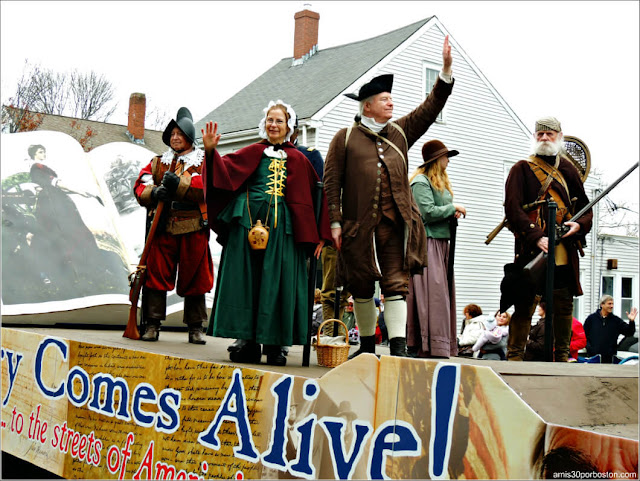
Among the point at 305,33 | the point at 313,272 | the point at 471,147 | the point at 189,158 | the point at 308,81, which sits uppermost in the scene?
the point at 305,33

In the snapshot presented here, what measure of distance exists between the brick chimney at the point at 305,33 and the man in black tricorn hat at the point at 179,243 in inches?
693

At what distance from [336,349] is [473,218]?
16.9 metres

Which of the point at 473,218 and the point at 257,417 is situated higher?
the point at 473,218

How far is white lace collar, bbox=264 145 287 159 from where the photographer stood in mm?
4859

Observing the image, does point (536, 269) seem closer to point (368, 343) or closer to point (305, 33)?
point (368, 343)

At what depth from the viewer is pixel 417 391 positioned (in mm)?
3088

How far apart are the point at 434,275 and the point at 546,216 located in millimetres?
844

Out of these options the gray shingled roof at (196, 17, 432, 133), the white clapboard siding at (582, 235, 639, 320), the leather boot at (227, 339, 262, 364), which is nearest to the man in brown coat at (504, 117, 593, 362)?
the leather boot at (227, 339, 262, 364)

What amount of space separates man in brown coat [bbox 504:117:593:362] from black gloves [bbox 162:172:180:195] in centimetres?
237

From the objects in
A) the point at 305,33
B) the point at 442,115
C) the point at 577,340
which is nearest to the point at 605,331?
the point at 577,340

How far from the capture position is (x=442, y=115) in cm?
2019

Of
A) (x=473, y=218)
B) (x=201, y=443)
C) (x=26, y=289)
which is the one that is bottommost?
(x=201, y=443)

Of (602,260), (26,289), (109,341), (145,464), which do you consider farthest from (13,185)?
(602,260)

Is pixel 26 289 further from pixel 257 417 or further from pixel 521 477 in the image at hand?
pixel 521 477
